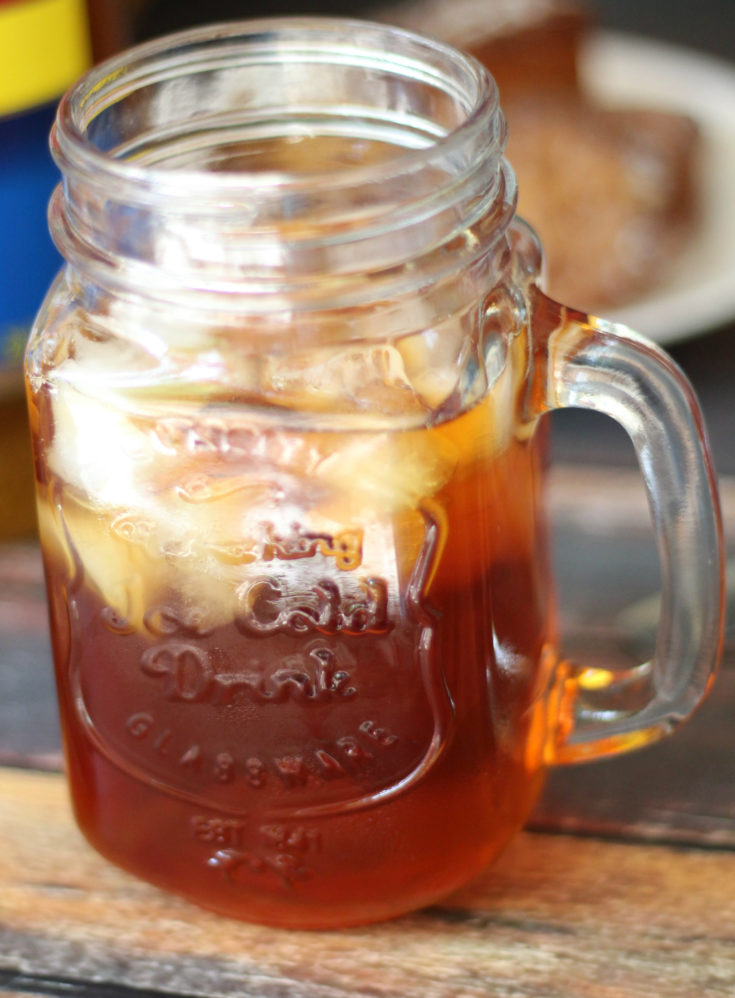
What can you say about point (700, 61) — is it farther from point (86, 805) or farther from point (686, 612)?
point (86, 805)

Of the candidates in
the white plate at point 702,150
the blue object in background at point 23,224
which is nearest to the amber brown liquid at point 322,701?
the blue object in background at point 23,224

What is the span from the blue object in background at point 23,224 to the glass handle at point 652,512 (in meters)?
0.53

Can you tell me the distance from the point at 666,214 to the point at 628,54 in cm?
34

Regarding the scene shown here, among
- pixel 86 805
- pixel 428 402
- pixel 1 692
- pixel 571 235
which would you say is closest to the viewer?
pixel 428 402

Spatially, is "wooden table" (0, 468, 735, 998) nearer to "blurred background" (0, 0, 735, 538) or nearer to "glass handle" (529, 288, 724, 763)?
"glass handle" (529, 288, 724, 763)

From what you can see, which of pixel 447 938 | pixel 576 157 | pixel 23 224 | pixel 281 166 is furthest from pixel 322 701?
pixel 576 157

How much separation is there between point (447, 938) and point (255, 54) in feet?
1.45

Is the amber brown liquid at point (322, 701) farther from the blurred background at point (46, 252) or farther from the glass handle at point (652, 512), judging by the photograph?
the blurred background at point (46, 252)

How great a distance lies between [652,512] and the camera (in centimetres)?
64

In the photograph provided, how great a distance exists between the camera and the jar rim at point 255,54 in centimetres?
53

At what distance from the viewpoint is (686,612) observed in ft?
2.15

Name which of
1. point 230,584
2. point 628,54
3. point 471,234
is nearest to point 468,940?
point 230,584

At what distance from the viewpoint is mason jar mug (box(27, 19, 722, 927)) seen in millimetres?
555

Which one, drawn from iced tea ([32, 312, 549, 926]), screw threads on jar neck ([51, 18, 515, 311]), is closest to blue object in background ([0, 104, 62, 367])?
screw threads on jar neck ([51, 18, 515, 311])
